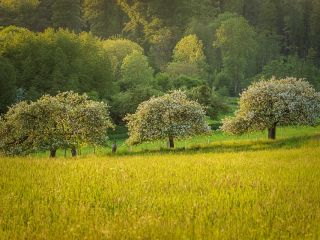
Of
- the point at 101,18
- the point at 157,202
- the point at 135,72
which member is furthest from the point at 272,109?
the point at 101,18

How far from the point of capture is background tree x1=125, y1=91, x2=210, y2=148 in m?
38.7

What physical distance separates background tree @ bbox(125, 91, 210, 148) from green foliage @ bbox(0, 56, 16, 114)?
29.1 m

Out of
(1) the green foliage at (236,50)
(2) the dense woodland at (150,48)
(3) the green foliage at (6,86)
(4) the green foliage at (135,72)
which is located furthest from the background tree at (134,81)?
(1) the green foliage at (236,50)

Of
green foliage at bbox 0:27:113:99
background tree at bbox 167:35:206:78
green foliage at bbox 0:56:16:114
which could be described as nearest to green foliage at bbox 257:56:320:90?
background tree at bbox 167:35:206:78

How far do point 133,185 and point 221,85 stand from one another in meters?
109

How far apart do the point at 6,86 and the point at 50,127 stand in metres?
30.3

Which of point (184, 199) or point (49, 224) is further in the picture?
point (184, 199)

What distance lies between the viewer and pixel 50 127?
117 ft

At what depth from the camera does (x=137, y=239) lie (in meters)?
8.24

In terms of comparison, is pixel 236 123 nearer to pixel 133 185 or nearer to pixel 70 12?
pixel 133 185

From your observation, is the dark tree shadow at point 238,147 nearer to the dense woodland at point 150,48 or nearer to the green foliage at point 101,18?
the dense woodland at point 150,48

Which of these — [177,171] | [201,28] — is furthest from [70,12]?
[177,171]

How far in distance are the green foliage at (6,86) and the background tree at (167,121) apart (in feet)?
95.4

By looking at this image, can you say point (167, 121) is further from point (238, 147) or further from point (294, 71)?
point (294, 71)
